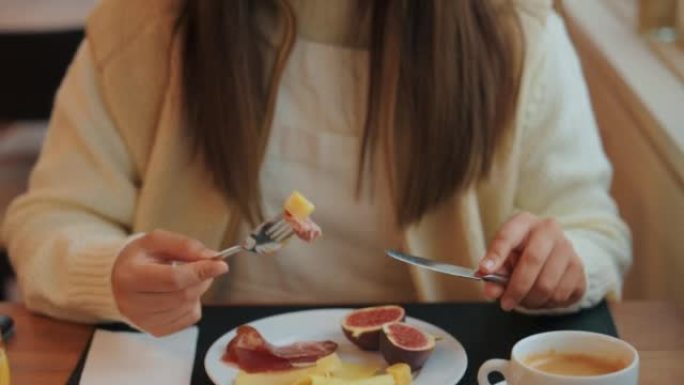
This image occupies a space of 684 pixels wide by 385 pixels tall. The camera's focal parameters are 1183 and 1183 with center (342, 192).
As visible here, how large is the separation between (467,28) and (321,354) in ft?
1.38

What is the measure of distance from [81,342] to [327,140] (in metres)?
0.38

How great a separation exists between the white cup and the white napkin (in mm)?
296

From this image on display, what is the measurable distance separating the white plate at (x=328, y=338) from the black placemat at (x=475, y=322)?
2cm

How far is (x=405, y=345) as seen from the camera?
1.07 meters

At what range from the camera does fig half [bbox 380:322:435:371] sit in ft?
3.47

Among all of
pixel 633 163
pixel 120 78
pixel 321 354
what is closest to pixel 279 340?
pixel 321 354

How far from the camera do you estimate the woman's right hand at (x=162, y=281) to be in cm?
108

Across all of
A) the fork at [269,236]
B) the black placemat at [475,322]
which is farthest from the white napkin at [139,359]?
the fork at [269,236]

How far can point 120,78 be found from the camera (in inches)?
53.4

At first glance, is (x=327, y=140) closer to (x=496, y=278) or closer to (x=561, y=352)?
(x=496, y=278)

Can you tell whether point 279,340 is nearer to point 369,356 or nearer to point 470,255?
point 369,356

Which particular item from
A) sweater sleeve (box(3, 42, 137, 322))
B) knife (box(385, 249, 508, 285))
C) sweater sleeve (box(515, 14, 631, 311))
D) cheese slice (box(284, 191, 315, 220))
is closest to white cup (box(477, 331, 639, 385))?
knife (box(385, 249, 508, 285))

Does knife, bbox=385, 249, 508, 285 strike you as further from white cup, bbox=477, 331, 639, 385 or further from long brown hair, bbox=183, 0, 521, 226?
long brown hair, bbox=183, 0, 521, 226

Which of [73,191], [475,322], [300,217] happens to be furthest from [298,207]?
[73,191]
